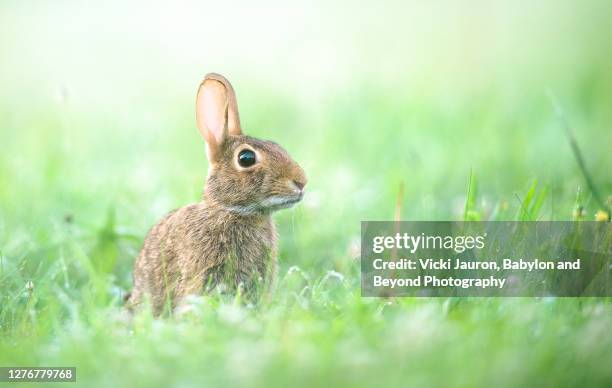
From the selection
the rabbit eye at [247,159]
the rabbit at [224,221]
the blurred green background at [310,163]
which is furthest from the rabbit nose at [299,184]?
the blurred green background at [310,163]

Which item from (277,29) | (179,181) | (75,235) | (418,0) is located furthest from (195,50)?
(75,235)

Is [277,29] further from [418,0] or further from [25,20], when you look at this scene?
[25,20]

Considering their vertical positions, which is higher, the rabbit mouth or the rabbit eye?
the rabbit eye

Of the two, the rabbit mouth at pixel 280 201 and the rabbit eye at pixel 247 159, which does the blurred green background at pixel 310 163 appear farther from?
the rabbit eye at pixel 247 159

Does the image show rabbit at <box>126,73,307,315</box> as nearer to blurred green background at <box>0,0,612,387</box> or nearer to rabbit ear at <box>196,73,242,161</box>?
rabbit ear at <box>196,73,242,161</box>

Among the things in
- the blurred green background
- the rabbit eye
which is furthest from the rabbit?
the blurred green background

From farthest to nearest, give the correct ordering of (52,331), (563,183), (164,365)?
(563,183), (52,331), (164,365)

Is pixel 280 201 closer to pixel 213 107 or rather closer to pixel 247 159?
pixel 247 159
